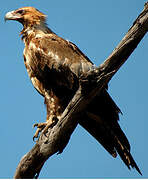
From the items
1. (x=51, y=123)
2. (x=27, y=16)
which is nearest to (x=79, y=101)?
(x=51, y=123)

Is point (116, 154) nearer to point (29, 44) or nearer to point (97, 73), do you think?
point (97, 73)

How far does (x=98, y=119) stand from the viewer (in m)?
7.25

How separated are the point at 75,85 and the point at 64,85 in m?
0.27

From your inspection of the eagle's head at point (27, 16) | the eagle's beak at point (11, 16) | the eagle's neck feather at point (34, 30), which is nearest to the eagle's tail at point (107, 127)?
the eagle's neck feather at point (34, 30)

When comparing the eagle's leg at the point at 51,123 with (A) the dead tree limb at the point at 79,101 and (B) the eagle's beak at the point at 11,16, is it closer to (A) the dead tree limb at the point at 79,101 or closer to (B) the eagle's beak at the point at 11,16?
(A) the dead tree limb at the point at 79,101

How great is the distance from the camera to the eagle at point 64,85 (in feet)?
23.3

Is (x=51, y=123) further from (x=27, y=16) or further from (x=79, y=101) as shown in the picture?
(x=27, y=16)

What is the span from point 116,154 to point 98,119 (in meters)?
0.62

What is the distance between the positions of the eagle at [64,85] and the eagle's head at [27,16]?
241 millimetres

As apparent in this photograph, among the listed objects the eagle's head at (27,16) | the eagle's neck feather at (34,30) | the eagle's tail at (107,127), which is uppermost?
the eagle's head at (27,16)

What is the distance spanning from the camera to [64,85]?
7449 millimetres

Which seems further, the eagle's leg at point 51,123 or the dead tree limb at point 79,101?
the eagle's leg at point 51,123

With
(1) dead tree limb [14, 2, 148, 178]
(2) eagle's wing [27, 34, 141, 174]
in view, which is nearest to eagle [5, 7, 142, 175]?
(2) eagle's wing [27, 34, 141, 174]

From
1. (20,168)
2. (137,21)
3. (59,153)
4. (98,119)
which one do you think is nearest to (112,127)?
(98,119)
